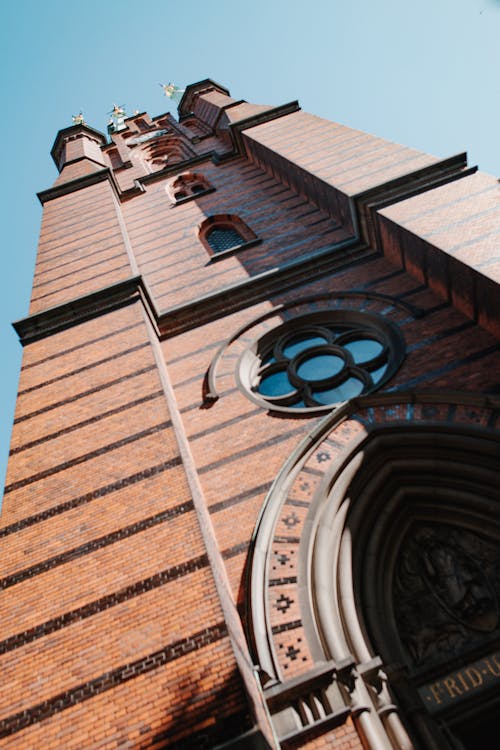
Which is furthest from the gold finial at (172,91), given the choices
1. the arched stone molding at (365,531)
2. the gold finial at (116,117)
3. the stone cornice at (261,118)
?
the arched stone molding at (365,531)

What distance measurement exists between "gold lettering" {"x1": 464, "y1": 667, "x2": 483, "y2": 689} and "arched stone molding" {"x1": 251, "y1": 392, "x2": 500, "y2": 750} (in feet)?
0.96

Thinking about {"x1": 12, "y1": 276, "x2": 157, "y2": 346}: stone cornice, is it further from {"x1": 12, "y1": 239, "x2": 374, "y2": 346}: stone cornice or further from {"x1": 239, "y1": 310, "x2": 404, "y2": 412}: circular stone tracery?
{"x1": 239, "y1": 310, "x2": 404, "y2": 412}: circular stone tracery

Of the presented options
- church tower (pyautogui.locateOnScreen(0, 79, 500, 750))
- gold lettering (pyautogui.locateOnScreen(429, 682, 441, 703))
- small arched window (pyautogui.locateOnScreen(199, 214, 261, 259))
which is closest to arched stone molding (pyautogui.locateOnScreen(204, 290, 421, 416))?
church tower (pyautogui.locateOnScreen(0, 79, 500, 750))

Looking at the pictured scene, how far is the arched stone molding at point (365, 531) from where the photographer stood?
363cm

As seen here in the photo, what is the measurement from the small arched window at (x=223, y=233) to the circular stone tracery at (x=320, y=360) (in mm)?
3459

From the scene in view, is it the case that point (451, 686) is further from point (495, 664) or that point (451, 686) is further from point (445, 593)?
point (445, 593)

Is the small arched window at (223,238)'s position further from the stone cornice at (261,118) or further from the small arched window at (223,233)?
the stone cornice at (261,118)

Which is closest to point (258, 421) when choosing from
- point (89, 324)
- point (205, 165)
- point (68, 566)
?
point (68, 566)

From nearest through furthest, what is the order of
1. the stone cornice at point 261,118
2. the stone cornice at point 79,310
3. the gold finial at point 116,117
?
the stone cornice at point 79,310
the stone cornice at point 261,118
the gold finial at point 116,117

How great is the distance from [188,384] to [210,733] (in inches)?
169

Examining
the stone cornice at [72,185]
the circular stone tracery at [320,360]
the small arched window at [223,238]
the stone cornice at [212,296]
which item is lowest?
the circular stone tracery at [320,360]

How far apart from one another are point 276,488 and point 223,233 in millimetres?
7355

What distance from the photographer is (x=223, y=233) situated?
1091 cm

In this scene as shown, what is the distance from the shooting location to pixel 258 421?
5.83 metres
